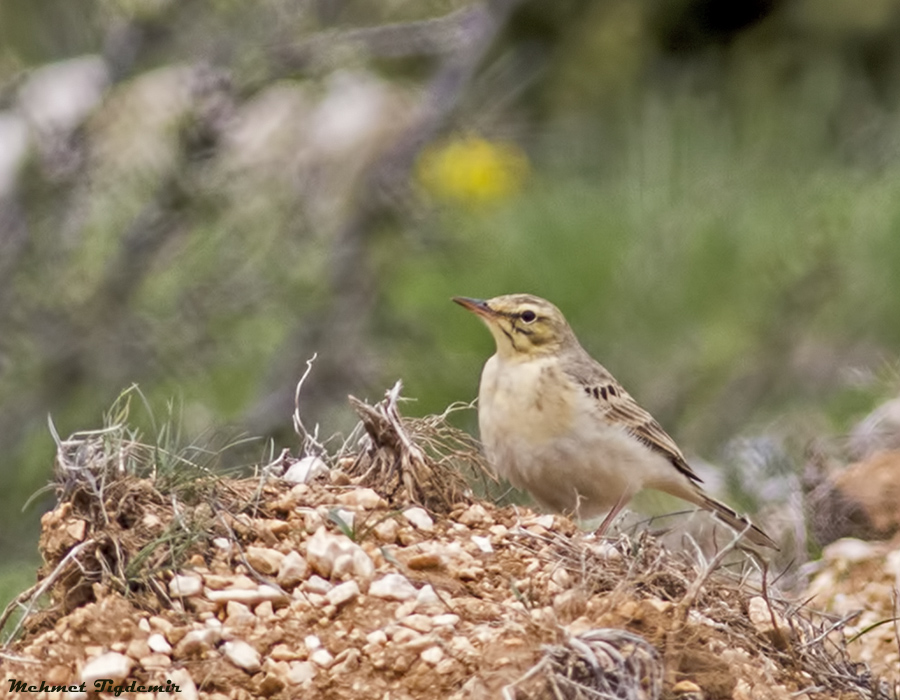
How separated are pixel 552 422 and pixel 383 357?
331 cm

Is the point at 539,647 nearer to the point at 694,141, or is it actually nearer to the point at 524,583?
the point at 524,583

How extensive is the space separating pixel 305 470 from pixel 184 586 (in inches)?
26.5

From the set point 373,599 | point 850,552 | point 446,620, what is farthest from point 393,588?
point 850,552

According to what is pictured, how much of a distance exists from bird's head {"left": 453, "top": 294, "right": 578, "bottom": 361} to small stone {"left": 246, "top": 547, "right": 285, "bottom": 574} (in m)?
2.42

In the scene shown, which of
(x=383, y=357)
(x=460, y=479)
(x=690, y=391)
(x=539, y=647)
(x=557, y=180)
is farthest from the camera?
(x=557, y=180)

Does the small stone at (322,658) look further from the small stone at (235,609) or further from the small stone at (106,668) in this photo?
the small stone at (106,668)

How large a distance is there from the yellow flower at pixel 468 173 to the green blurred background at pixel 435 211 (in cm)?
3

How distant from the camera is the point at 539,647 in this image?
10.9 ft

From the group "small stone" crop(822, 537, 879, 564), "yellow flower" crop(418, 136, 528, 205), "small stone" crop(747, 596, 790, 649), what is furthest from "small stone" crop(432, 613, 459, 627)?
"yellow flower" crop(418, 136, 528, 205)

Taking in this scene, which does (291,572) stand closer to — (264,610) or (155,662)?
(264,610)

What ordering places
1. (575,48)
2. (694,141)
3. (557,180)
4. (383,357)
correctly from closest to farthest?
1. (383,357)
2. (694,141)
3. (557,180)
4. (575,48)

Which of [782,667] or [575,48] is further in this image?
[575,48]

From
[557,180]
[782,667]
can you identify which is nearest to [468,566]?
[782,667]

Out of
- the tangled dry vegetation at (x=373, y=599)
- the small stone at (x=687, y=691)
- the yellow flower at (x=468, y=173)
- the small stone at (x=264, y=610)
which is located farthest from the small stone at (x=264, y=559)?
the yellow flower at (x=468, y=173)
